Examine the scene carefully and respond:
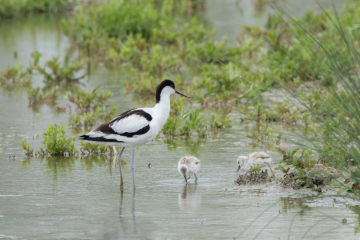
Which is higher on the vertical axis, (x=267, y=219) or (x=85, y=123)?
(x=85, y=123)

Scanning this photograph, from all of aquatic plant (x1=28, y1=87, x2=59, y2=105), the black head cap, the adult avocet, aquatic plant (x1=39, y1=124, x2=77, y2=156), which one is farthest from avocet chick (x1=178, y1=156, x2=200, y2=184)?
aquatic plant (x1=28, y1=87, x2=59, y2=105)

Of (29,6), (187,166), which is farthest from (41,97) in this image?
(29,6)

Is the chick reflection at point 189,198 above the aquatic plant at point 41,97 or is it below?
below

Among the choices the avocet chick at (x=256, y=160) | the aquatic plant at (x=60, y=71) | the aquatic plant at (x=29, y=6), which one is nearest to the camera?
the avocet chick at (x=256, y=160)

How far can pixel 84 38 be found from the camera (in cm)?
1836

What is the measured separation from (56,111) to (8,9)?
46.8ft

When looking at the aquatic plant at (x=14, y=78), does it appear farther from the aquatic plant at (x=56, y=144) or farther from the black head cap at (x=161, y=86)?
the black head cap at (x=161, y=86)

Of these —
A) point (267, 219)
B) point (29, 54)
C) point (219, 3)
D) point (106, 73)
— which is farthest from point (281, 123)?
point (219, 3)

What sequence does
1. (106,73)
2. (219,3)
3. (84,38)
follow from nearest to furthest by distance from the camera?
(106,73)
(84,38)
(219,3)

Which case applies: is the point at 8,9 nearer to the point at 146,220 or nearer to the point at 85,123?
the point at 85,123

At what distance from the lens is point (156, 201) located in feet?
20.5

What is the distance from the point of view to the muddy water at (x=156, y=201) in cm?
525

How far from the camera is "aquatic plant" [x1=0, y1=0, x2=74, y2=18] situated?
24219 millimetres

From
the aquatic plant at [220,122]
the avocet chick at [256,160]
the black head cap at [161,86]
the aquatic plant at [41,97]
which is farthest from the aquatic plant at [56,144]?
the aquatic plant at [41,97]
